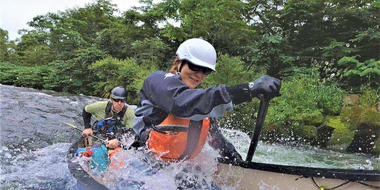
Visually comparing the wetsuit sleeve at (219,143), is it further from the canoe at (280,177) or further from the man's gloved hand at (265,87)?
the man's gloved hand at (265,87)

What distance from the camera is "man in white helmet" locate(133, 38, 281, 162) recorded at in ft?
4.94

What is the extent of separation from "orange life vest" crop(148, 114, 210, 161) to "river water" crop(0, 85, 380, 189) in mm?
107

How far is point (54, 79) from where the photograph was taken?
66.5ft

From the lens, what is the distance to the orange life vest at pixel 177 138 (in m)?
1.87

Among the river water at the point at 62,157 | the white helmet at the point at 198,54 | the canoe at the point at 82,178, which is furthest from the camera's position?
the canoe at the point at 82,178

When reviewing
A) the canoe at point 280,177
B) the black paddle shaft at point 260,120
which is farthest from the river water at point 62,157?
the black paddle shaft at point 260,120

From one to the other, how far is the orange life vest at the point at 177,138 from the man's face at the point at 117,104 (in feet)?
9.05

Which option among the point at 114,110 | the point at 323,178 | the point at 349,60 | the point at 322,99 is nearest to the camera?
the point at 323,178

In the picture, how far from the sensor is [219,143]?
254 cm

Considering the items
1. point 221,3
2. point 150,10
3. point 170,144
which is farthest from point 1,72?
point 170,144

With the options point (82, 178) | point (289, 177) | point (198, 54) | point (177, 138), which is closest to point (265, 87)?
point (198, 54)

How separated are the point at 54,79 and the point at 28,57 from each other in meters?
7.84

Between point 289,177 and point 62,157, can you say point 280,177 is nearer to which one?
point 289,177

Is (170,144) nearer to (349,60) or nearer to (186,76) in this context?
(186,76)
